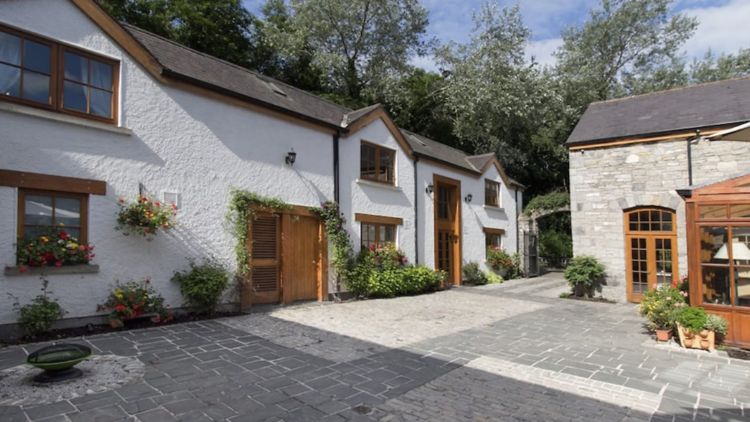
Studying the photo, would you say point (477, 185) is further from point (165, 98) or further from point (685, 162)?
point (165, 98)

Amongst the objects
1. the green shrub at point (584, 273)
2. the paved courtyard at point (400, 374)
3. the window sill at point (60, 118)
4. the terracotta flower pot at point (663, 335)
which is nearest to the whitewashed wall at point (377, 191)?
the paved courtyard at point (400, 374)

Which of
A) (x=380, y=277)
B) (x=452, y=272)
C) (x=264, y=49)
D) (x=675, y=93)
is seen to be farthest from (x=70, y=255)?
(x=264, y=49)

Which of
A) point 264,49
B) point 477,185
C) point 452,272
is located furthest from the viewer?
point 264,49

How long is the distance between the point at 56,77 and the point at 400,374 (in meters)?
6.62

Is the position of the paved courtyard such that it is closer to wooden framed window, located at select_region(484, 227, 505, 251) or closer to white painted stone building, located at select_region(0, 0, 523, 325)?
white painted stone building, located at select_region(0, 0, 523, 325)

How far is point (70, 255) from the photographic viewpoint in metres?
6.21

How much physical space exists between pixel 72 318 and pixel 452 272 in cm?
1203

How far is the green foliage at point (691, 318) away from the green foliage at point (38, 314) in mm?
9291

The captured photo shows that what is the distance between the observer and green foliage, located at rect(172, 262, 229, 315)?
7.45 m

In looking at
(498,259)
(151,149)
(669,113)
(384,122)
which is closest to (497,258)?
(498,259)

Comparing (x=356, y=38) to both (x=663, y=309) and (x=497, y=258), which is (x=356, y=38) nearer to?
(x=497, y=258)

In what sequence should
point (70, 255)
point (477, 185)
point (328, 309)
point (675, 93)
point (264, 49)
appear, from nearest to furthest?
point (70, 255) → point (328, 309) → point (675, 93) → point (477, 185) → point (264, 49)

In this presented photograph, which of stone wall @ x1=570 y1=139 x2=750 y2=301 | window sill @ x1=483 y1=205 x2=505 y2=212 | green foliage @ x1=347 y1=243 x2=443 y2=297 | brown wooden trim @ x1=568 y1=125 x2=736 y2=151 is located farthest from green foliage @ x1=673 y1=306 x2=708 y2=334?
window sill @ x1=483 y1=205 x2=505 y2=212

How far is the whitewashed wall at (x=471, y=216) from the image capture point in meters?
14.3
